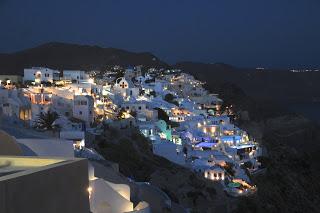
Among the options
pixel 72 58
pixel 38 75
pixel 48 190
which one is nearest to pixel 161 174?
pixel 48 190

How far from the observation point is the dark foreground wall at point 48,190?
457 centimetres

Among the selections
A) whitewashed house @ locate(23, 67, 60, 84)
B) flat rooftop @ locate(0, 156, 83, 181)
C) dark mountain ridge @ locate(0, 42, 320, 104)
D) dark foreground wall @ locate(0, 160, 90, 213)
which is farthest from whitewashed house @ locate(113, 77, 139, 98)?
dark foreground wall @ locate(0, 160, 90, 213)

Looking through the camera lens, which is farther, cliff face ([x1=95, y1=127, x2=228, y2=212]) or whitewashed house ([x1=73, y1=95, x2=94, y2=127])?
whitewashed house ([x1=73, y1=95, x2=94, y2=127])

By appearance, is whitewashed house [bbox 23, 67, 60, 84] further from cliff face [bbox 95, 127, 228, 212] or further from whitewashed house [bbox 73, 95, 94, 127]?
cliff face [bbox 95, 127, 228, 212]

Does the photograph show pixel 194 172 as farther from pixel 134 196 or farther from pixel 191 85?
pixel 191 85

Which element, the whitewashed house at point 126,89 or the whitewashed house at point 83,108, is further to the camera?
the whitewashed house at point 126,89

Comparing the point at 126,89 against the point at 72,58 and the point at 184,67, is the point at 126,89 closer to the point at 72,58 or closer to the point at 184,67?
the point at 72,58

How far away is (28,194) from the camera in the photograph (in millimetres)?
4844

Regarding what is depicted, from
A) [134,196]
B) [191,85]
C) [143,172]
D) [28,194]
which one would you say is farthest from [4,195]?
[191,85]

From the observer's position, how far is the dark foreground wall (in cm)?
457

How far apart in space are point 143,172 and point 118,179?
26.4 ft

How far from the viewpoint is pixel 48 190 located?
5.20 metres

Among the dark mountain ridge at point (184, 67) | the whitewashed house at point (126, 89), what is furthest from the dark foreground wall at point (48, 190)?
the dark mountain ridge at point (184, 67)

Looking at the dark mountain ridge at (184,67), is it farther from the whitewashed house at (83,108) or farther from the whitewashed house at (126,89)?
the whitewashed house at (83,108)
